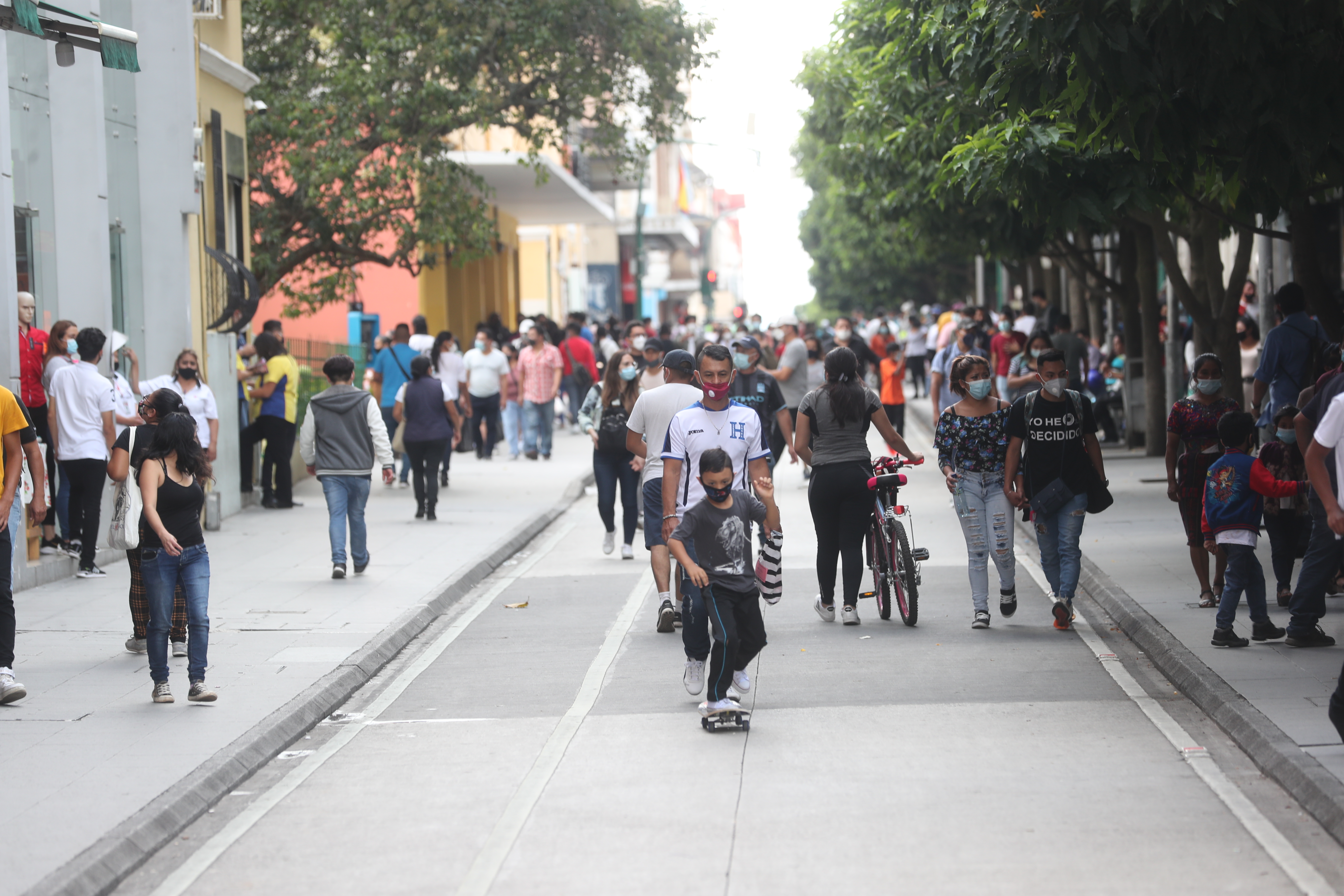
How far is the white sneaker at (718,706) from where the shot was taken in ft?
25.0

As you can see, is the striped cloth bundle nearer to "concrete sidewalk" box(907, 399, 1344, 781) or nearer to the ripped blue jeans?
"concrete sidewalk" box(907, 399, 1344, 781)

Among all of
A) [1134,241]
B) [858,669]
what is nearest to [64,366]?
[858,669]

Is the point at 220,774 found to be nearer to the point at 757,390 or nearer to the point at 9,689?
the point at 9,689

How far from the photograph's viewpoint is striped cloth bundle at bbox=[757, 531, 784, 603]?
25.7 ft

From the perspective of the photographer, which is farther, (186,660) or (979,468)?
(979,468)

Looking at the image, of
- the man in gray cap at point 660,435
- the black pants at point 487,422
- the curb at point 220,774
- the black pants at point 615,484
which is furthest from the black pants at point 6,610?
the black pants at point 487,422

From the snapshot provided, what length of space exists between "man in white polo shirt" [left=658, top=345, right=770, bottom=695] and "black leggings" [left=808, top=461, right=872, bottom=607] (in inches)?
59.7

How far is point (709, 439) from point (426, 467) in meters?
8.89

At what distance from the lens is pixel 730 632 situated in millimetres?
7617

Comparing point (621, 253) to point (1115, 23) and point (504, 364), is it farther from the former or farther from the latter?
point (1115, 23)

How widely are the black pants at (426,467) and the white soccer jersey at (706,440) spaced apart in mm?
8521

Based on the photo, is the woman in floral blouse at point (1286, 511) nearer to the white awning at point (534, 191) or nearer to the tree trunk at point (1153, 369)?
the tree trunk at point (1153, 369)

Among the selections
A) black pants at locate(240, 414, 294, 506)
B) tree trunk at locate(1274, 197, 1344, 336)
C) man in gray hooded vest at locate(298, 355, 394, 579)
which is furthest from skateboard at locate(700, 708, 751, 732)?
black pants at locate(240, 414, 294, 506)

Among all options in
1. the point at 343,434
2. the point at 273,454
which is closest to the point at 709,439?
the point at 343,434
